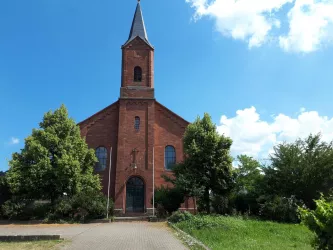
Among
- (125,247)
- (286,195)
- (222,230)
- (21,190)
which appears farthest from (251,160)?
(125,247)

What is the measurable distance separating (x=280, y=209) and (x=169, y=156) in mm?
13305

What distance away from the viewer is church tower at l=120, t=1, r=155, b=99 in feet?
107

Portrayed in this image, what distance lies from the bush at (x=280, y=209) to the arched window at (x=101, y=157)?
15.5 meters

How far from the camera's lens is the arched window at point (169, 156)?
30922mm

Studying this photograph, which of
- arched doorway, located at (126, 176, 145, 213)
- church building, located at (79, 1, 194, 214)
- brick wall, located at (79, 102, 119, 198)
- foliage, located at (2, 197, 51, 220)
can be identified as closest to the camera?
foliage, located at (2, 197, 51, 220)

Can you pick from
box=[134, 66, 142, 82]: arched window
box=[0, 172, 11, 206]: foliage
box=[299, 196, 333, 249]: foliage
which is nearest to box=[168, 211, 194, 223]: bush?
box=[0, 172, 11, 206]: foliage

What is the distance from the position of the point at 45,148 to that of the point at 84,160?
3.55 m

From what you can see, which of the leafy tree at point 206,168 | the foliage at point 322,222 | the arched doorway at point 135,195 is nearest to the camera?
the foliage at point 322,222

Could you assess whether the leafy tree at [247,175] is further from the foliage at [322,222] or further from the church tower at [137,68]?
the foliage at [322,222]

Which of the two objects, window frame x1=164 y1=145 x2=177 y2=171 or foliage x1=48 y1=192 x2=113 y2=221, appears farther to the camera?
window frame x1=164 y1=145 x2=177 y2=171

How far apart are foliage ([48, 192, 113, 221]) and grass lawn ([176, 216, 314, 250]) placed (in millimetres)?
8822

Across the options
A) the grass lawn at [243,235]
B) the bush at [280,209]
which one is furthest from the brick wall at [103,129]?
the grass lawn at [243,235]

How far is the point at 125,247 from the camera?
11094 millimetres

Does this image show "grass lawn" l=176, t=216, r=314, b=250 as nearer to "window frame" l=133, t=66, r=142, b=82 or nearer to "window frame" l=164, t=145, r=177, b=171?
"window frame" l=164, t=145, r=177, b=171
